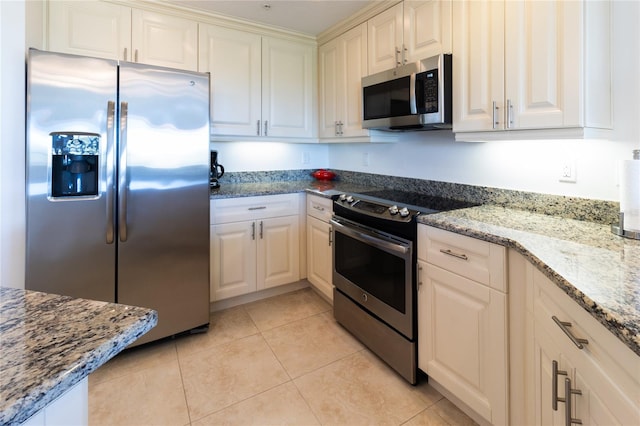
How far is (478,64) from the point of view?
1651 mm

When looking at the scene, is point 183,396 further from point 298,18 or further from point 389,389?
point 298,18

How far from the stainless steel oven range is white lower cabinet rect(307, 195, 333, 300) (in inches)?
8.2

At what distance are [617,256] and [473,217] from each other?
1.99ft

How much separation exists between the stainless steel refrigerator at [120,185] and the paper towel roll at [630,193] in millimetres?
2103

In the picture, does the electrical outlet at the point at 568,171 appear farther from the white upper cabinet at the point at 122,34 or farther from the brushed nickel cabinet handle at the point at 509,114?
the white upper cabinet at the point at 122,34

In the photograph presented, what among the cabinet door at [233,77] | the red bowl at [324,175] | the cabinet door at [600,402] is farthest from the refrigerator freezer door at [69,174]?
the cabinet door at [600,402]

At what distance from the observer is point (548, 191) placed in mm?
1683

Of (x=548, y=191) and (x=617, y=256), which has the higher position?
(x=548, y=191)

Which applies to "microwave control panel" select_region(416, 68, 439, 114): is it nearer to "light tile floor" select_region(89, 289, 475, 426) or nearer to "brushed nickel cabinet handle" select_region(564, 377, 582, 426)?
"brushed nickel cabinet handle" select_region(564, 377, 582, 426)

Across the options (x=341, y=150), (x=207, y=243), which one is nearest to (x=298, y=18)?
(x=341, y=150)

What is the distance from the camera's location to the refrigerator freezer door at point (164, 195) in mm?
1920

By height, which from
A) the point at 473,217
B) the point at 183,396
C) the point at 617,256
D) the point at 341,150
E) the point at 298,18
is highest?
the point at 298,18

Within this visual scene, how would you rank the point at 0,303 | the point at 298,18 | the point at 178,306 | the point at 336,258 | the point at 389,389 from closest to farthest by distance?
the point at 0,303
the point at 389,389
the point at 178,306
the point at 336,258
the point at 298,18

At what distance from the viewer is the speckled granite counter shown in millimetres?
708
